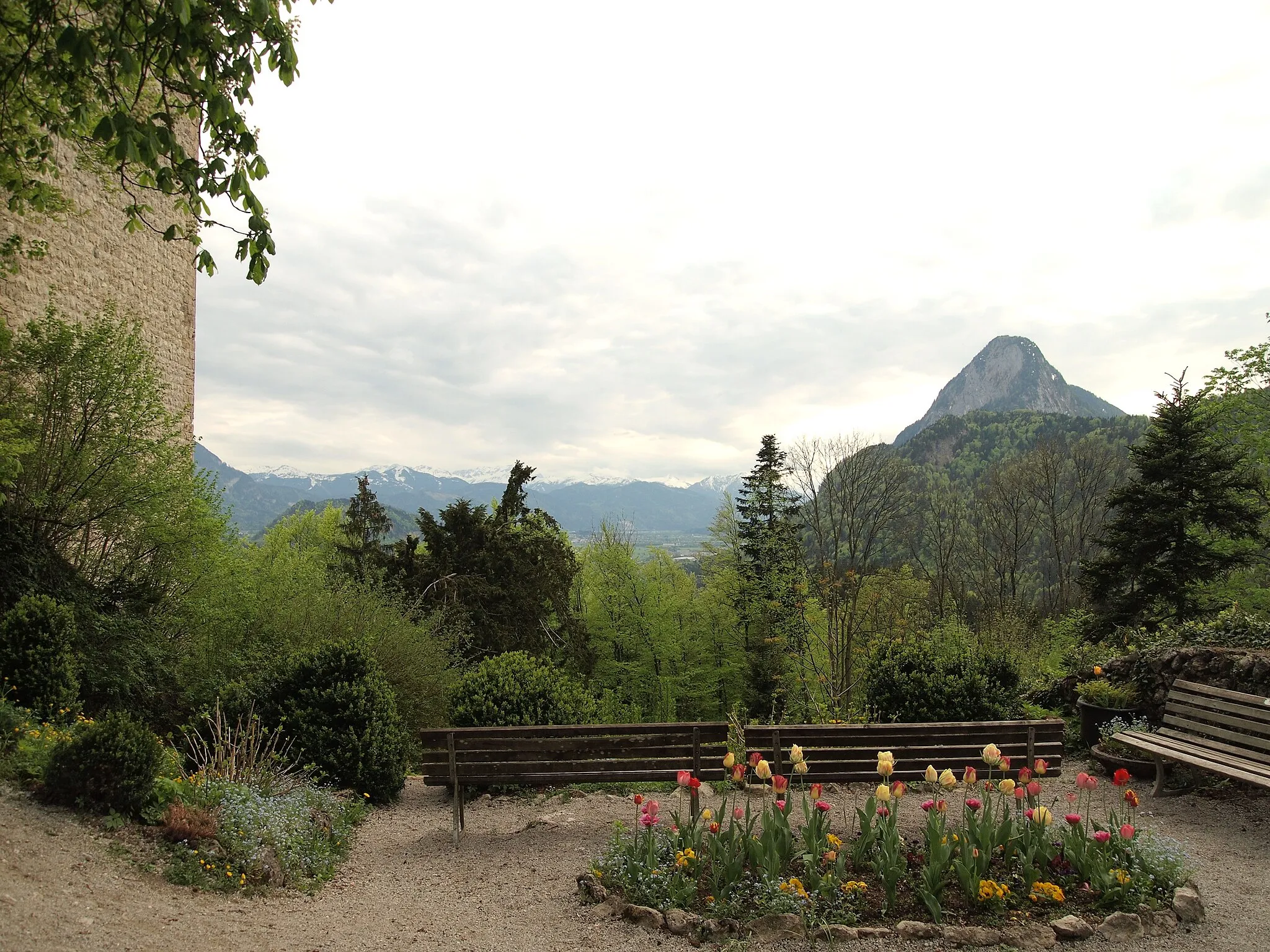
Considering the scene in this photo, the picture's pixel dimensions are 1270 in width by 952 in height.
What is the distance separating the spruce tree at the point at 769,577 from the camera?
598 inches

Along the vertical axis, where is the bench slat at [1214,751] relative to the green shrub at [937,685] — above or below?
below

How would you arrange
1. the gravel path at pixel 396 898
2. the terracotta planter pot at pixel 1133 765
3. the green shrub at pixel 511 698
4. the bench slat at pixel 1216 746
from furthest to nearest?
the green shrub at pixel 511 698 → the terracotta planter pot at pixel 1133 765 → the bench slat at pixel 1216 746 → the gravel path at pixel 396 898

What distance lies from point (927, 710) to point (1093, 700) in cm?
219

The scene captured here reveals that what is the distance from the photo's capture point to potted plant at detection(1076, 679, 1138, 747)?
830 cm

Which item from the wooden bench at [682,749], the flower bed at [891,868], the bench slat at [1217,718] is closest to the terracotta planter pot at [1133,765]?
the bench slat at [1217,718]

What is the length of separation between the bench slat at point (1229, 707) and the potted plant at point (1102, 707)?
0.59 m

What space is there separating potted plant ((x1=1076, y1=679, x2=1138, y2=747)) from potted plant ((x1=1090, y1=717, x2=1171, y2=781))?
0.07 meters

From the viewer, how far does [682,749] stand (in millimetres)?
5855

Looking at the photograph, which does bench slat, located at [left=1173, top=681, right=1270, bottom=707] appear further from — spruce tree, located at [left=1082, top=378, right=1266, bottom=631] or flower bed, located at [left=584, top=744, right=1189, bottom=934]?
spruce tree, located at [left=1082, top=378, right=1266, bottom=631]

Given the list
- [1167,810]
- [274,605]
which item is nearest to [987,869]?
[1167,810]

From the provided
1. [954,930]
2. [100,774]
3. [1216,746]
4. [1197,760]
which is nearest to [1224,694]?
[1216,746]

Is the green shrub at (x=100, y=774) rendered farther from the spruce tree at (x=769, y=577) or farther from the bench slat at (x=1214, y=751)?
the spruce tree at (x=769, y=577)

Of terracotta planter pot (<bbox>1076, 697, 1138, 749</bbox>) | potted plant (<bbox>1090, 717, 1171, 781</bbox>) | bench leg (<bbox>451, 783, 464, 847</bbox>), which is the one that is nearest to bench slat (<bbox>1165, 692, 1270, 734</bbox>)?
potted plant (<bbox>1090, 717, 1171, 781</bbox>)

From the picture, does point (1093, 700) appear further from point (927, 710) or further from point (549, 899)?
point (549, 899)
